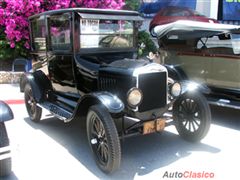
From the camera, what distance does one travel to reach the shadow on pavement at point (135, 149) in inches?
153

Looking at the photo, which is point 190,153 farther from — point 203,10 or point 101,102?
point 203,10

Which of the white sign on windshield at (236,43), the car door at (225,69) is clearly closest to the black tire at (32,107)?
the car door at (225,69)

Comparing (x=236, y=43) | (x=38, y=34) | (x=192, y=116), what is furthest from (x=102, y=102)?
(x=236, y=43)

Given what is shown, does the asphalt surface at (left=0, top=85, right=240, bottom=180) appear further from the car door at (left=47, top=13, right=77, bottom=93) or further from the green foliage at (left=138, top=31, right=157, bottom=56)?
the green foliage at (left=138, top=31, right=157, bottom=56)

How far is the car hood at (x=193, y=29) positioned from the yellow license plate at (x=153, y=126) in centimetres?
248

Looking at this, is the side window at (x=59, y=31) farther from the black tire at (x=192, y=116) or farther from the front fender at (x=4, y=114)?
the black tire at (x=192, y=116)

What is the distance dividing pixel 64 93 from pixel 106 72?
1223 millimetres

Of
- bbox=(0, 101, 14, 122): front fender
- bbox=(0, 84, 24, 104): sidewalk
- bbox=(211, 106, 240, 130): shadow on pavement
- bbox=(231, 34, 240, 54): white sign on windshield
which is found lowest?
bbox=(211, 106, 240, 130): shadow on pavement

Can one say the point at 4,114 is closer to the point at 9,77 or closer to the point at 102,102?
the point at 102,102

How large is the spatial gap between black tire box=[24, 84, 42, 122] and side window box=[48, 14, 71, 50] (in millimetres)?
908

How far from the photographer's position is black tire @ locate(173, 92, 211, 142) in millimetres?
4422

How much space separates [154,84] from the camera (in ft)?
13.6

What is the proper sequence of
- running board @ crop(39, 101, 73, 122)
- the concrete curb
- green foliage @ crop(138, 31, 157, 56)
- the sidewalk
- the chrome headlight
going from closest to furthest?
the chrome headlight < running board @ crop(39, 101, 73, 122) < the sidewalk < the concrete curb < green foliage @ crop(138, 31, 157, 56)

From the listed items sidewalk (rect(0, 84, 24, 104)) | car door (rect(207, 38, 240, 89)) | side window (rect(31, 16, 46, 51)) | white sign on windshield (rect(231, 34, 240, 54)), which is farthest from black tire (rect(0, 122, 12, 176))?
white sign on windshield (rect(231, 34, 240, 54))
